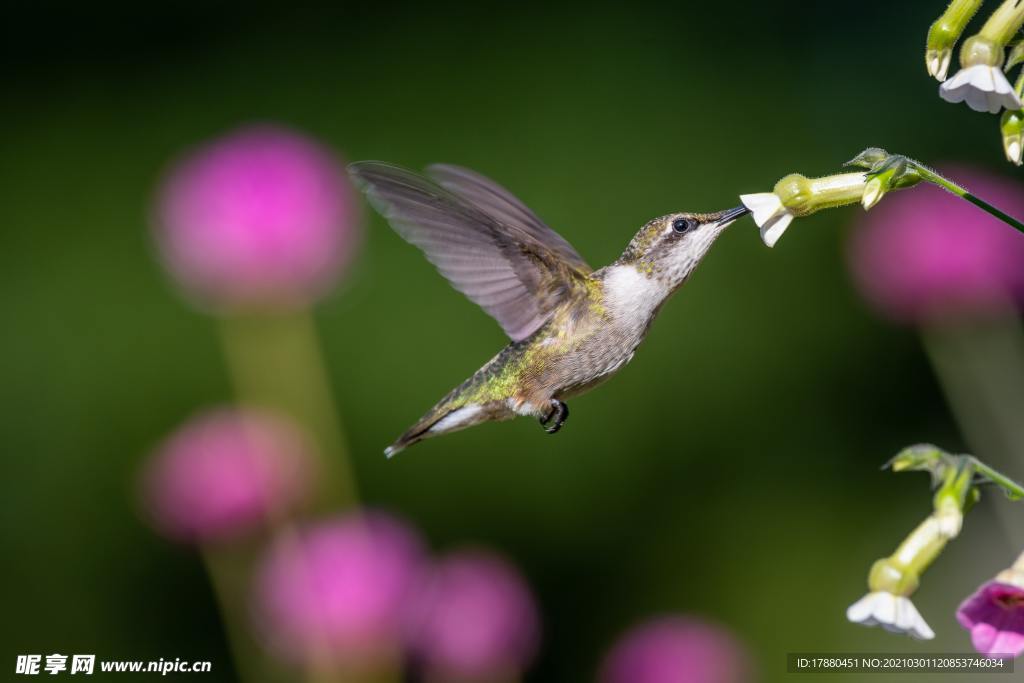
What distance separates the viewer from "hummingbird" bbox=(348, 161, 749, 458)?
1565mm

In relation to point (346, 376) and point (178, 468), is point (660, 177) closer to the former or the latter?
point (346, 376)

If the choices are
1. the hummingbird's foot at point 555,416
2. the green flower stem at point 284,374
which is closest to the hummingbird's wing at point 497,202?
the hummingbird's foot at point 555,416

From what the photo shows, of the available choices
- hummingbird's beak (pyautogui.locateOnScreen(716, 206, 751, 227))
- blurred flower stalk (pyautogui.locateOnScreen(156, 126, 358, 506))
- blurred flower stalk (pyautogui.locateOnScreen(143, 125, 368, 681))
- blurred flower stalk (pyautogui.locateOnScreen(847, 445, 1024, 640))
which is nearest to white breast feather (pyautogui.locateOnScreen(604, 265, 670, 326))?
hummingbird's beak (pyautogui.locateOnScreen(716, 206, 751, 227))

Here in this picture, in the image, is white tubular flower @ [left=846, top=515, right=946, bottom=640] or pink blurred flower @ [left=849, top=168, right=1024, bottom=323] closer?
white tubular flower @ [left=846, top=515, right=946, bottom=640]

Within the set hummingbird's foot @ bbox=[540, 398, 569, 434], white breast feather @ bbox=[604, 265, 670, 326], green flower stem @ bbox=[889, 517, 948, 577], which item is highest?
white breast feather @ bbox=[604, 265, 670, 326]

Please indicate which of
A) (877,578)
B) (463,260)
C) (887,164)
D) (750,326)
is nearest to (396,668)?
(463,260)

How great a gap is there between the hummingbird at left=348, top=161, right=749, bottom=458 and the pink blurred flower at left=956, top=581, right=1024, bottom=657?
0.57 metres

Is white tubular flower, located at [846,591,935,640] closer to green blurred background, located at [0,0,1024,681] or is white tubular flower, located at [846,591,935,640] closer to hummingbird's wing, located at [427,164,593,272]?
hummingbird's wing, located at [427,164,593,272]

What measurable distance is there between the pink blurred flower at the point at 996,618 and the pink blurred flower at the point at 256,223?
1634mm

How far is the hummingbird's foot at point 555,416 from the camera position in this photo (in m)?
1.59

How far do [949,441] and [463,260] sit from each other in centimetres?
241

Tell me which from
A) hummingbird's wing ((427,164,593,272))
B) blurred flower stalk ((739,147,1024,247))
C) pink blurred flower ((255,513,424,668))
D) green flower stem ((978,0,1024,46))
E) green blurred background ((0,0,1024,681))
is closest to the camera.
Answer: green flower stem ((978,0,1024,46))

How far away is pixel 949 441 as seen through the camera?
361cm

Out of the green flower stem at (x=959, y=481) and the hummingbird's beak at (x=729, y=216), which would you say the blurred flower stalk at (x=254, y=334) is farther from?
the green flower stem at (x=959, y=481)
